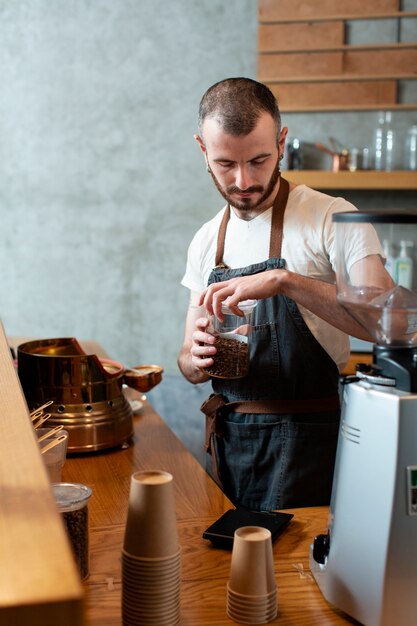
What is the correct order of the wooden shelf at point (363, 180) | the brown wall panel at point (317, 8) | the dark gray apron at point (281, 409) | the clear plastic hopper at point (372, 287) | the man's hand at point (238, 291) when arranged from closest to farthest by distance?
the clear plastic hopper at point (372, 287) → the man's hand at point (238, 291) → the dark gray apron at point (281, 409) → the wooden shelf at point (363, 180) → the brown wall panel at point (317, 8)

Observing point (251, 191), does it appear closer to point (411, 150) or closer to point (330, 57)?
point (411, 150)

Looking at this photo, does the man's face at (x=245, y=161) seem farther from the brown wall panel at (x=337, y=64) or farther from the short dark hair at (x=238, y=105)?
→ the brown wall panel at (x=337, y=64)

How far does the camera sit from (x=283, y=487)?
7.32ft

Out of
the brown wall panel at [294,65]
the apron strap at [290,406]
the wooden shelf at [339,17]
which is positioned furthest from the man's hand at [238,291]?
the wooden shelf at [339,17]

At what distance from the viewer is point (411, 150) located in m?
4.36

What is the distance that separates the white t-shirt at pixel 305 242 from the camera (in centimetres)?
221

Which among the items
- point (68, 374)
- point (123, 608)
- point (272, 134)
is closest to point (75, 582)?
point (123, 608)

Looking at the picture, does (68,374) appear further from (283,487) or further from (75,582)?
(75,582)

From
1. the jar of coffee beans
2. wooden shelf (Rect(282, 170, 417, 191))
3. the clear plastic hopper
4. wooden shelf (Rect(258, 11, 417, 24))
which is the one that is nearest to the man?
the clear plastic hopper

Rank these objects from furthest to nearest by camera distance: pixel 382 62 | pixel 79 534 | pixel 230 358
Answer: pixel 382 62 < pixel 230 358 < pixel 79 534

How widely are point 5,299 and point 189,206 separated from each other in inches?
49.1

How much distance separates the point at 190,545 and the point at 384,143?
333 cm

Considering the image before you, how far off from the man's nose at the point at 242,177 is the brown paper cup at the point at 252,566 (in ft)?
3.68

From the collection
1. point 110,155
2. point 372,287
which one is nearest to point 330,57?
point 110,155
